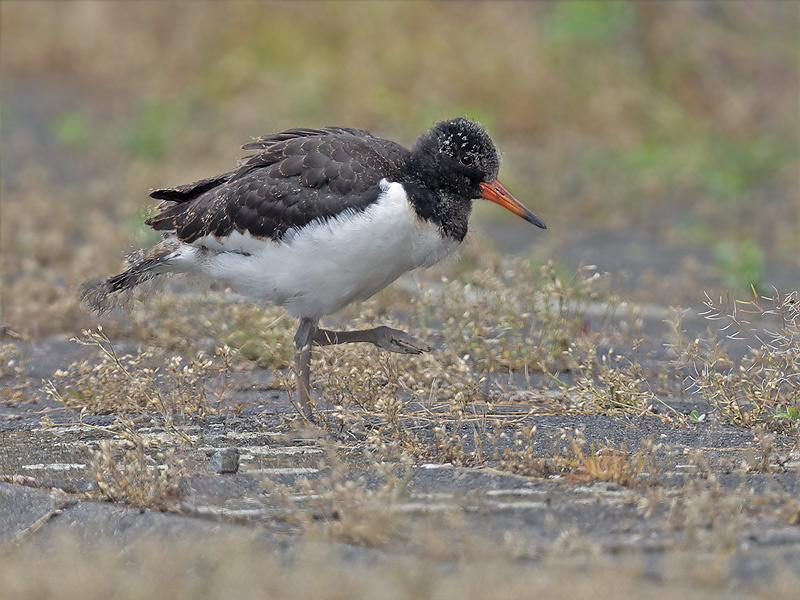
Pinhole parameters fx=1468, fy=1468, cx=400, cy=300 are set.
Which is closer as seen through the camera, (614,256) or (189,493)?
(189,493)

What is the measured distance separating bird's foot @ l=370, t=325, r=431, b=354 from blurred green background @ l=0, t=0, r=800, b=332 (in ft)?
17.1

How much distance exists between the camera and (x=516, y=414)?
23.6ft

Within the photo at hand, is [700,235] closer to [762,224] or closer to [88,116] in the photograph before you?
[762,224]

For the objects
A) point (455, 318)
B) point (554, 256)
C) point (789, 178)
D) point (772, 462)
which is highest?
point (789, 178)

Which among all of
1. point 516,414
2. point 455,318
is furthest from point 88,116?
point 516,414

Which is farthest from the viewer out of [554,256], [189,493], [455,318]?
[554,256]

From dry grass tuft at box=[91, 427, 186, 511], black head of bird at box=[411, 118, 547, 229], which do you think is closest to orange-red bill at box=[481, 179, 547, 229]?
black head of bird at box=[411, 118, 547, 229]

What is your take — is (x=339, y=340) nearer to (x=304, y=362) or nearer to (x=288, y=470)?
(x=304, y=362)

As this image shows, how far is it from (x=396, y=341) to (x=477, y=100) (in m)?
9.61

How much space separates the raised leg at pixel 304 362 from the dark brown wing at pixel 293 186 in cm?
61

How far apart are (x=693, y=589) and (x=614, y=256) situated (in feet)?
25.6

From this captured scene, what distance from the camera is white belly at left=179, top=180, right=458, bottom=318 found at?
6.86 metres

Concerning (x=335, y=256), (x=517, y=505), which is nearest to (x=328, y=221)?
(x=335, y=256)

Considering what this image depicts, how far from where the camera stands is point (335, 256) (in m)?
6.91
